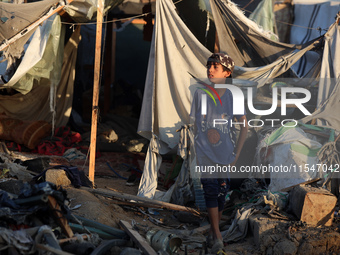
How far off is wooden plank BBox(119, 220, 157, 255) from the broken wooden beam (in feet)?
5.30

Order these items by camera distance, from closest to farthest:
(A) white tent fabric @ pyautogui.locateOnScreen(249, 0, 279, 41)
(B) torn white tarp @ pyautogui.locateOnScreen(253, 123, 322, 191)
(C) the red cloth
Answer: (B) torn white tarp @ pyautogui.locateOnScreen(253, 123, 322, 191) < (C) the red cloth < (A) white tent fabric @ pyautogui.locateOnScreen(249, 0, 279, 41)

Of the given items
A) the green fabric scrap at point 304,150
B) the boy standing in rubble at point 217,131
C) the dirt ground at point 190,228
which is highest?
the boy standing in rubble at point 217,131

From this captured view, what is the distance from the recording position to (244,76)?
20.2 ft

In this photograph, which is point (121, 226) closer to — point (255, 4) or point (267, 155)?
point (267, 155)

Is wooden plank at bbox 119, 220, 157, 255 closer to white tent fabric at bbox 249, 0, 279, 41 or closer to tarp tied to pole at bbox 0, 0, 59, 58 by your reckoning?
tarp tied to pole at bbox 0, 0, 59, 58

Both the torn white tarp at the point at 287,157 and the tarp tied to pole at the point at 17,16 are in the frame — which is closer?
the torn white tarp at the point at 287,157

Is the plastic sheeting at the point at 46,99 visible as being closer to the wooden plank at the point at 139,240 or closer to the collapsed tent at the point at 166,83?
the collapsed tent at the point at 166,83

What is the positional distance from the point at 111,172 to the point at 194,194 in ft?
6.15

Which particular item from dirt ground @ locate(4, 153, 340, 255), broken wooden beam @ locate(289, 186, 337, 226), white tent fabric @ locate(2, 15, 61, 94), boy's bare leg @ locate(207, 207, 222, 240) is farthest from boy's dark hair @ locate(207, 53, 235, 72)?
white tent fabric @ locate(2, 15, 61, 94)

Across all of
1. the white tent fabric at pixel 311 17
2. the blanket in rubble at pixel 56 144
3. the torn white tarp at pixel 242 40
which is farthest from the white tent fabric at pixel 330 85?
the blanket in rubble at pixel 56 144

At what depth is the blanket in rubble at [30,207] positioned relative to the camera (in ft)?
11.4

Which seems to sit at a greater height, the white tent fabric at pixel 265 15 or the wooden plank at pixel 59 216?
the white tent fabric at pixel 265 15

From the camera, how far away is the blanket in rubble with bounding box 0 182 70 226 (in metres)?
3.47

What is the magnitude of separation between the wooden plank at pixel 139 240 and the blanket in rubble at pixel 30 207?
0.61 m
